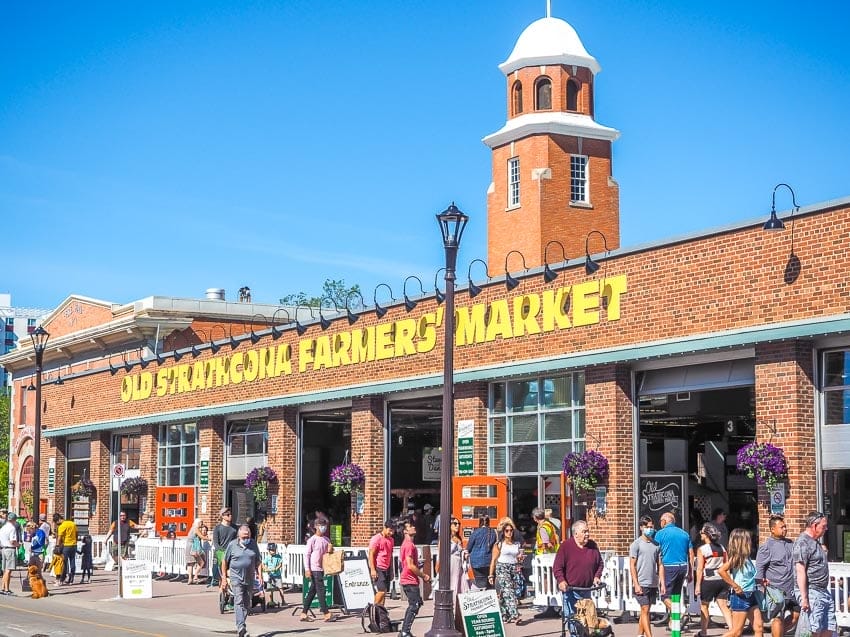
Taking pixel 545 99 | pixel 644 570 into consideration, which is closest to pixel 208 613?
pixel 644 570

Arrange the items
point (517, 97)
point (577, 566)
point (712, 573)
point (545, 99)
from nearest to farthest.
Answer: point (577, 566), point (712, 573), point (545, 99), point (517, 97)

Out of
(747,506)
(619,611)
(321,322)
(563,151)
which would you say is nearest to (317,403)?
(321,322)

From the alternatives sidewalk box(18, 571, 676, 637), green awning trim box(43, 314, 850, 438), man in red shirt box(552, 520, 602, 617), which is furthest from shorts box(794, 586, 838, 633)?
green awning trim box(43, 314, 850, 438)

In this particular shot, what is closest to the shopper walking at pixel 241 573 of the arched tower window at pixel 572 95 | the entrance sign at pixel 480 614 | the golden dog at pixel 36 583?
the entrance sign at pixel 480 614

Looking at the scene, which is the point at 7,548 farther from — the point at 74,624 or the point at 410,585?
the point at 410,585

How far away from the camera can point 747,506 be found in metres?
27.3

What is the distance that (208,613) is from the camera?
79.0 feet

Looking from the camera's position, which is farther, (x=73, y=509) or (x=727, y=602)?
(x=73, y=509)

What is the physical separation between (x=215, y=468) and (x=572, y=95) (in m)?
25.6

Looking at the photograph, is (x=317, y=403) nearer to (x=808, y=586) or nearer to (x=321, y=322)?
(x=321, y=322)

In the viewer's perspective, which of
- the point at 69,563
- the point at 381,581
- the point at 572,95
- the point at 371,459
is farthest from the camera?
the point at 572,95

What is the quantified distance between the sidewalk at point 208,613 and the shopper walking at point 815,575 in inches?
164

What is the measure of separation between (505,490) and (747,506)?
555 cm

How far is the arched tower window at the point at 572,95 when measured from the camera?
176ft
